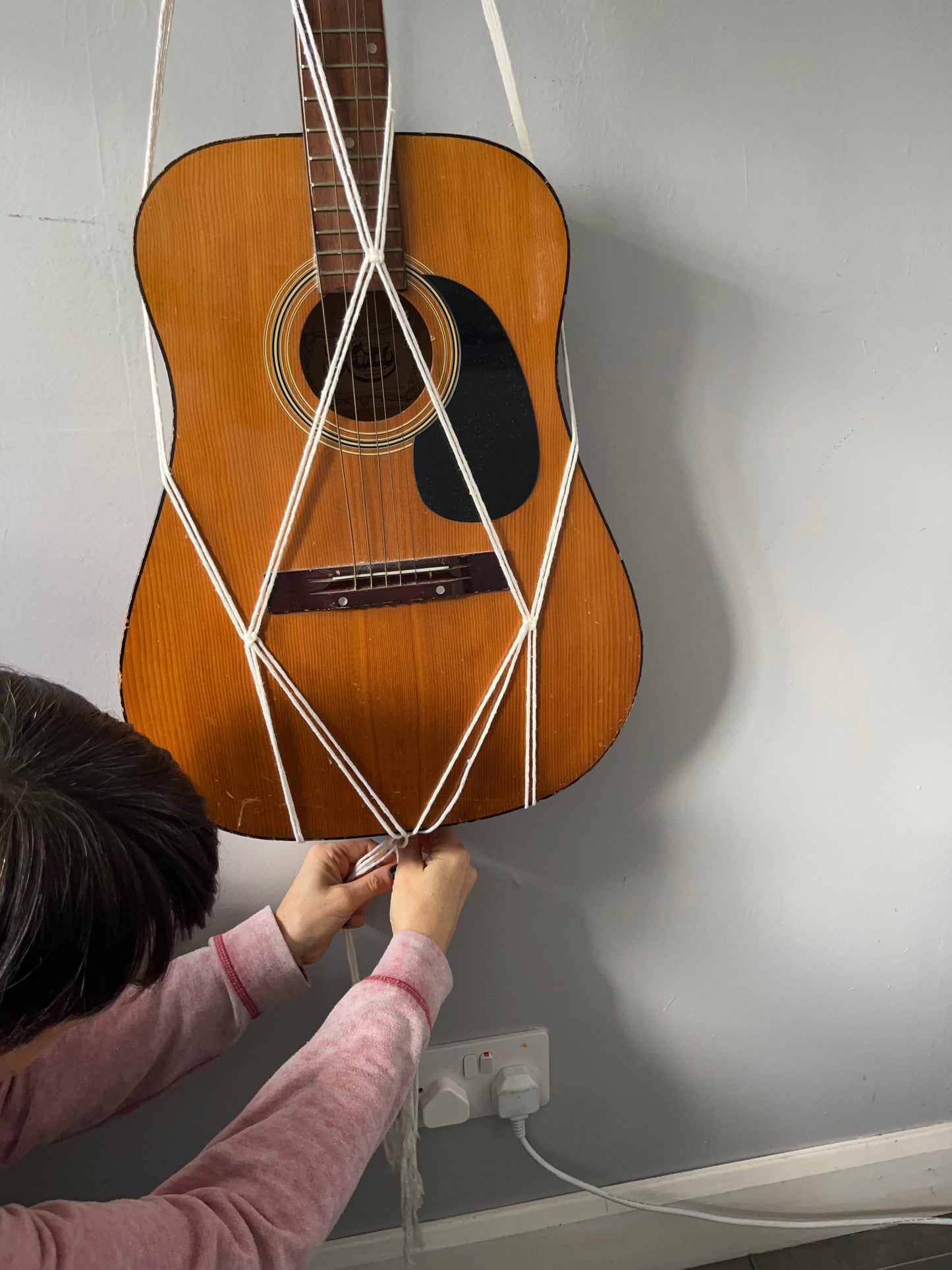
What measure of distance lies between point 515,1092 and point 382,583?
694mm

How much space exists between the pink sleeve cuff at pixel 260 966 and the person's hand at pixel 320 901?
1 cm

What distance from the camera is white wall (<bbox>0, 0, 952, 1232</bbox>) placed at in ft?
2.32

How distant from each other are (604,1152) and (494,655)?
2.57 ft

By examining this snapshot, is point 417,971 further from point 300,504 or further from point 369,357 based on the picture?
point 369,357

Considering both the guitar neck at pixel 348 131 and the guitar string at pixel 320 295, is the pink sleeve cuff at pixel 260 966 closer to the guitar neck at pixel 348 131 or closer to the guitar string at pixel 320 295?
the guitar string at pixel 320 295

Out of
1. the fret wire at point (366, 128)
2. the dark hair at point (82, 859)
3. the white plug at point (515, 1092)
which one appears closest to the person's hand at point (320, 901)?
the dark hair at point (82, 859)

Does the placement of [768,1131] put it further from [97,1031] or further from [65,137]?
[65,137]

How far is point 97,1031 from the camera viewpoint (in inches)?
29.3

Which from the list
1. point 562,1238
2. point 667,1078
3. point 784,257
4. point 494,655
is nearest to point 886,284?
point 784,257

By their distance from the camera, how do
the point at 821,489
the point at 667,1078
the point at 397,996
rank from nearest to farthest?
the point at 397,996 < the point at 821,489 < the point at 667,1078

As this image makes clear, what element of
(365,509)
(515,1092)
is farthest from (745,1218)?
(365,509)

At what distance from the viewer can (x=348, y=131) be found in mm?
617

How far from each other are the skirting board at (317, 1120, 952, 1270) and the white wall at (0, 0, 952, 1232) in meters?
0.03

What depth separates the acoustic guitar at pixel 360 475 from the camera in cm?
63
